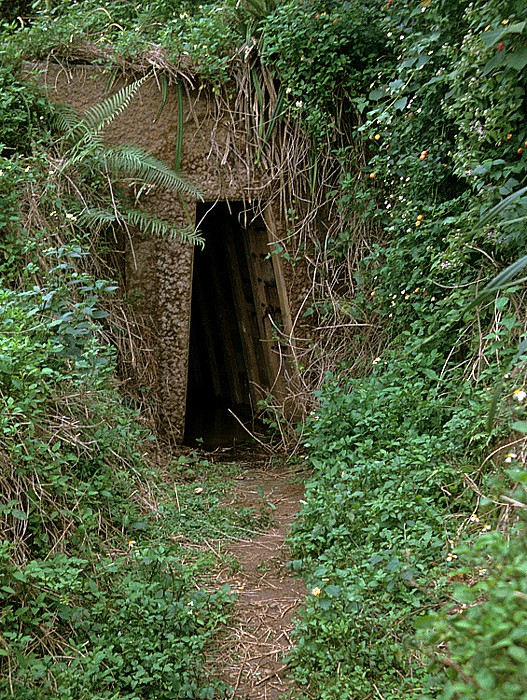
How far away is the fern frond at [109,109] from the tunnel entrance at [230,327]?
105 cm

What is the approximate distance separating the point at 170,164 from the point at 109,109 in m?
0.57

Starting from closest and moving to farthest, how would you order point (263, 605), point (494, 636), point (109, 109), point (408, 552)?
point (494, 636), point (408, 552), point (263, 605), point (109, 109)

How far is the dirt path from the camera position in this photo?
2746mm

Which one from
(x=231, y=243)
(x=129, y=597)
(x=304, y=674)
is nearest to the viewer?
(x=304, y=674)

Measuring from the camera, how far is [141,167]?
4.78 meters

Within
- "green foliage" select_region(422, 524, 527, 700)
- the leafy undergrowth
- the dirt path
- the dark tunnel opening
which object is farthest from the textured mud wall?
"green foliage" select_region(422, 524, 527, 700)

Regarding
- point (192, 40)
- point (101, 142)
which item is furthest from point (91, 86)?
point (192, 40)

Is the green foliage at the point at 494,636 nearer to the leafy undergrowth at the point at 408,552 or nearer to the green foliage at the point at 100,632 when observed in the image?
the leafy undergrowth at the point at 408,552

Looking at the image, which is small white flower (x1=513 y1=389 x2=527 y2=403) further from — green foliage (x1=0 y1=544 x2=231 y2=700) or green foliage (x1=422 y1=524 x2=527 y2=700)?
green foliage (x1=0 y1=544 x2=231 y2=700)

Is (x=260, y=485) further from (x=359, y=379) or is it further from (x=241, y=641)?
(x=241, y=641)

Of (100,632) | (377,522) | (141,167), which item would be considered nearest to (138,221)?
(141,167)

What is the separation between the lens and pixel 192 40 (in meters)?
5.02

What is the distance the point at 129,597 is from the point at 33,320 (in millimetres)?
1453

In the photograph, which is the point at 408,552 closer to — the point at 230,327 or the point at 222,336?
the point at 230,327
